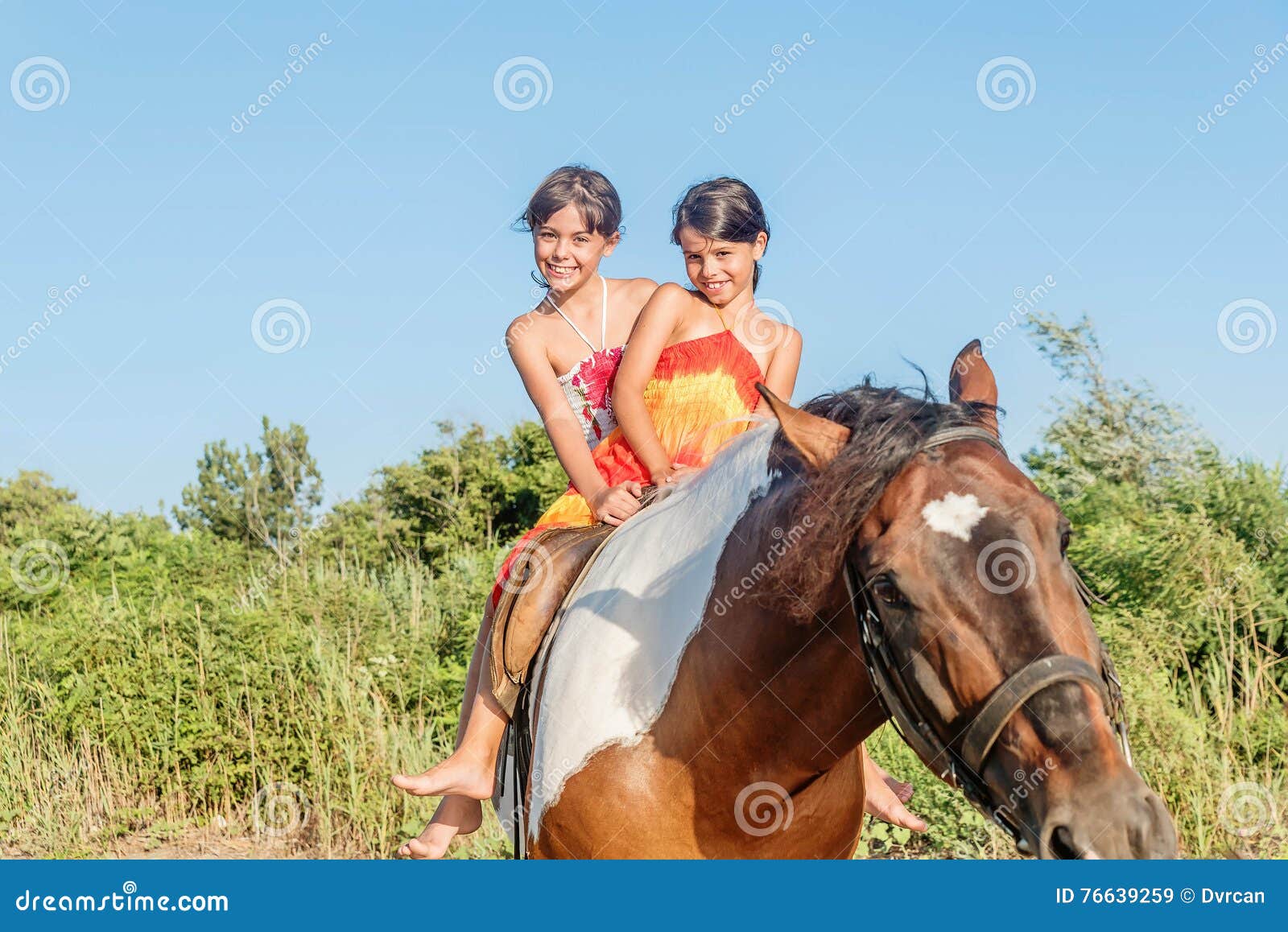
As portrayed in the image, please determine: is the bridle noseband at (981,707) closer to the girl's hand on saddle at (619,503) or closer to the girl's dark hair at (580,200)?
the girl's hand on saddle at (619,503)

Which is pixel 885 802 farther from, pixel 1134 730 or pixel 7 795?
pixel 7 795

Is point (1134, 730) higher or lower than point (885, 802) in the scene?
higher

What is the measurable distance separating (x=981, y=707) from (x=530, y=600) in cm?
154

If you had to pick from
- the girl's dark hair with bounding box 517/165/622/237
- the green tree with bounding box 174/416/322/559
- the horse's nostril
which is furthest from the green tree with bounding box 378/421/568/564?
the horse's nostril

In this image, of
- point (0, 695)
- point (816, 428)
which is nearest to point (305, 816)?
point (0, 695)

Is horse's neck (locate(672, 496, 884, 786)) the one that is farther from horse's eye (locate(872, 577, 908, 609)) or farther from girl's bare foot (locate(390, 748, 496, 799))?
girl's bare foot (locate(390, 748, 496, 799))

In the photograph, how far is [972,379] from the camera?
263 cm

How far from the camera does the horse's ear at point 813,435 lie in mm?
2326

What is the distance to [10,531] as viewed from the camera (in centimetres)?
1273

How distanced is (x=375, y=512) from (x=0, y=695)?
545cm

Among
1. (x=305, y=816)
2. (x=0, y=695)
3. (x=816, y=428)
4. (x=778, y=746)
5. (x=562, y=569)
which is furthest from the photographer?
(x=0, y=695)

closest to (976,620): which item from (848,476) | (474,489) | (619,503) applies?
(848,476)

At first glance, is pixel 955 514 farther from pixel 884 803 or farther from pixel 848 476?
pixel 884 803

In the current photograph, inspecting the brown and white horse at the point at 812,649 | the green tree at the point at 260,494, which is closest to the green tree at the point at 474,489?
the green tree at the point at 260,494
